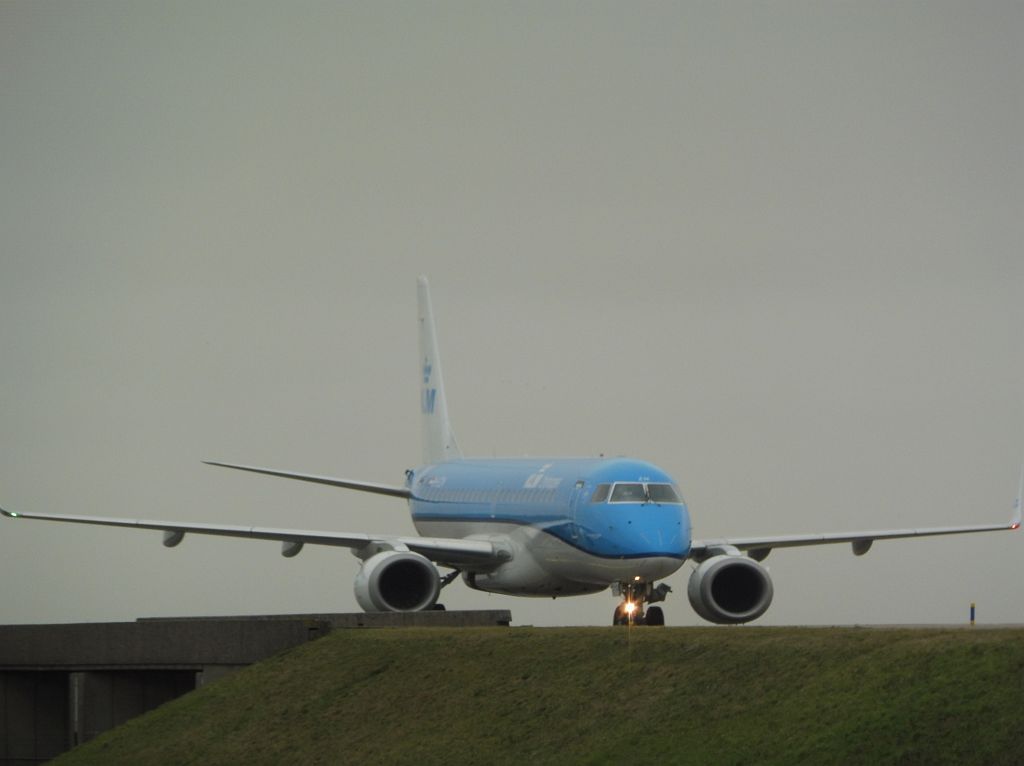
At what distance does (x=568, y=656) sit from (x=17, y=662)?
1515 centimetres

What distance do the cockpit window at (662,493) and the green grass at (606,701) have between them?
19.2 feet

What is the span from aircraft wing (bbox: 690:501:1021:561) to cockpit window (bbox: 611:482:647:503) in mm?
3397

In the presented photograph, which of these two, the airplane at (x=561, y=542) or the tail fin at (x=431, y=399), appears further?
the tail fin at (x=431, y=399)

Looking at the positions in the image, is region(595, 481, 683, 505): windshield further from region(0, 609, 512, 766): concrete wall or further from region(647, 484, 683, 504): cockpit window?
region(0, 609, 512, 766): concrete wall

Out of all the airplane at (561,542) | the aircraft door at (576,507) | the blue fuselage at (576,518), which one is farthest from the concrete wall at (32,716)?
the aircraft door at (576,507)

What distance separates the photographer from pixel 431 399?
192 ft

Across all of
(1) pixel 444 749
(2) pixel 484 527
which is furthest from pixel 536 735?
(2) pixel 484 527

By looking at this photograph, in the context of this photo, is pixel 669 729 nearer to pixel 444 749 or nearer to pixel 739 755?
pixel 739 755

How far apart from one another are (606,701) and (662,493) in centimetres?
1182

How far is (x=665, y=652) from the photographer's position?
30.4 metres

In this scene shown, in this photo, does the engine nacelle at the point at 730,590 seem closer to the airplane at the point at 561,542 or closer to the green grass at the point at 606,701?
the airplane at the point at 561,542

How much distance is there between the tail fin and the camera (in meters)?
56.9

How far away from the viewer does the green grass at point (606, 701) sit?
24.6m

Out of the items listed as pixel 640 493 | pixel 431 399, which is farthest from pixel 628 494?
pixel 431 399
